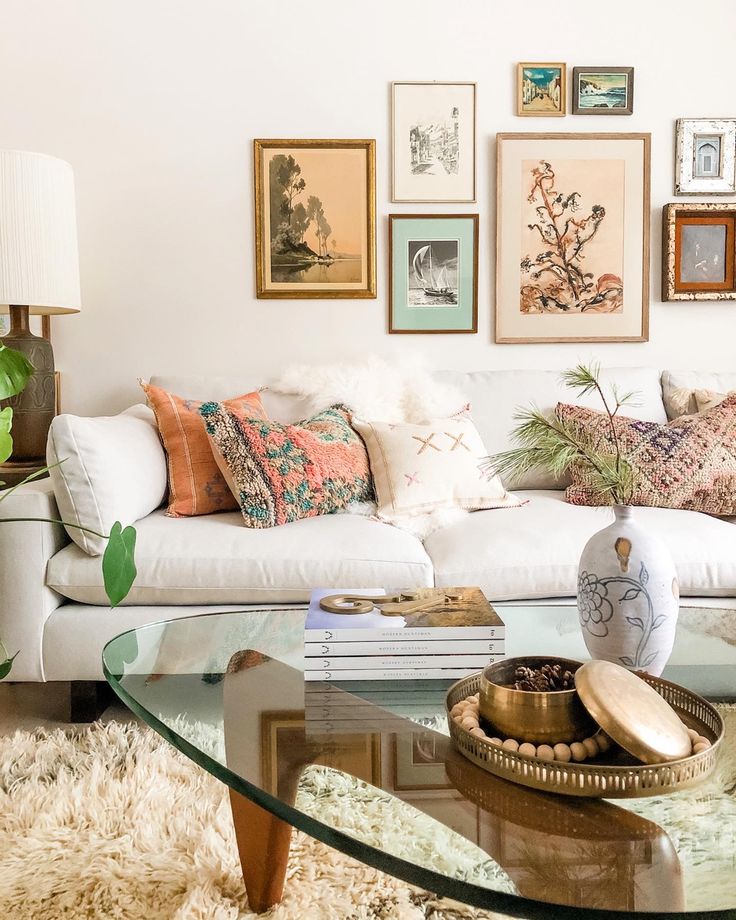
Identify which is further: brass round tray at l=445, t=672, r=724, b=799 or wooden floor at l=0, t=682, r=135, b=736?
wooden floor at l=0, t=682, r=135, b=736

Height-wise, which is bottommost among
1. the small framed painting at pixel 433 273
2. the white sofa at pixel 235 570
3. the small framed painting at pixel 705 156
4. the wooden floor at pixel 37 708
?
the wooden floor at pixel 37 708

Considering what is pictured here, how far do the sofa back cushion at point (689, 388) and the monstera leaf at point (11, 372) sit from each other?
1989 mm

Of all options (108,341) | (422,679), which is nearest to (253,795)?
(422,679)

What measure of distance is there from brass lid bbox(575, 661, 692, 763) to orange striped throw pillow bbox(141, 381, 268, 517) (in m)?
1.47

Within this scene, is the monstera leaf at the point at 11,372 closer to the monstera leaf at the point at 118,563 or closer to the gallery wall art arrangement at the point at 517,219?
the monstera leaf at the point at 118,563

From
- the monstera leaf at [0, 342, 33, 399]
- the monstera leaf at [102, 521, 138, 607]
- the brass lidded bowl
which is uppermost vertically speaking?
the monstera leaf at [0, 342, 33, 399]

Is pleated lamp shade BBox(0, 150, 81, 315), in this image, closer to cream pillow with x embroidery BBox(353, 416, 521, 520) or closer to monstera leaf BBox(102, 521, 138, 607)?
cream pillow with x embroidery BBox(353, 416, 521, 520)

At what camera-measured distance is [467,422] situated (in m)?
2.40

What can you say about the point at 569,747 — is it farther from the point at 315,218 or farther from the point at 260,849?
the point at 315,218

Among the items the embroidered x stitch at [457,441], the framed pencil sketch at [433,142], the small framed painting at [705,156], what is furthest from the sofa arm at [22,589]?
the small framed painting at [705,156]

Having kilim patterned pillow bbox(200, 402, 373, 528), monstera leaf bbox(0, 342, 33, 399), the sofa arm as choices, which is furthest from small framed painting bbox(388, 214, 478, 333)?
monstera leaf bbox(0, 342, 33, 399)

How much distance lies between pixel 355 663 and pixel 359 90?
7.80 ft

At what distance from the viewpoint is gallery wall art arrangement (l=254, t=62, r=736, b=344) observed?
2840mm

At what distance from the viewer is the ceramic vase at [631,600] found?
1.09m
